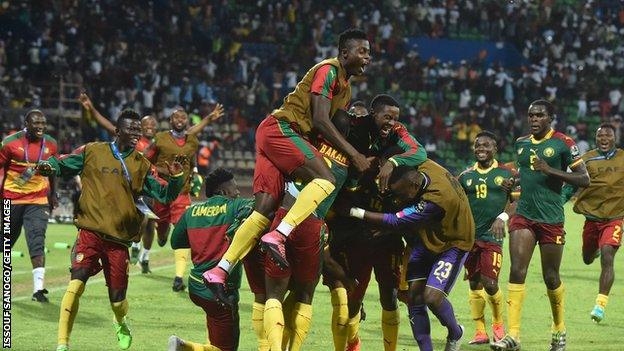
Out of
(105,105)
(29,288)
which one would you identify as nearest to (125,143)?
(29,288)

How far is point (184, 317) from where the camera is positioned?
14680 mm

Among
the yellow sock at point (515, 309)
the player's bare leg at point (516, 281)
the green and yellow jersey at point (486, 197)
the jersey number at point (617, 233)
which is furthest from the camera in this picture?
the jersey number at point (617, 233)

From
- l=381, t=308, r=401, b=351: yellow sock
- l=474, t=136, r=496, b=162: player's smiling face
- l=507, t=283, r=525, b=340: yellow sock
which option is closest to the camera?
l=381, t=308, r=401, b=351: yellow sock

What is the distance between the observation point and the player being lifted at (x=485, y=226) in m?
13.2

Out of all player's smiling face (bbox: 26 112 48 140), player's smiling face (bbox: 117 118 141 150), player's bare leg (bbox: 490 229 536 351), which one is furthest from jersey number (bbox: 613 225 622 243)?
player's smiling face (bbox: 26 112 48 140)

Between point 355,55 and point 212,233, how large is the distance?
77.2 inches

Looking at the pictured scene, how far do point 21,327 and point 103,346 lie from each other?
158 centimetres

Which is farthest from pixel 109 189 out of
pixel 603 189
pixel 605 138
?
pixel 605 138

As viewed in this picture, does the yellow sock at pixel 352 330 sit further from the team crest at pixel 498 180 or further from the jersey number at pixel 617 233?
the jersey number at pixel 617 233

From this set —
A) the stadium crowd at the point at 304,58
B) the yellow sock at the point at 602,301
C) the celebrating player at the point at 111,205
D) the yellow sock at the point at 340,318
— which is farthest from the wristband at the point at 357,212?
the stadium crowd at the point at 304,58

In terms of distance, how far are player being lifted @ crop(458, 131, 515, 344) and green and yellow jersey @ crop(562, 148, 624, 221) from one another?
242 cm

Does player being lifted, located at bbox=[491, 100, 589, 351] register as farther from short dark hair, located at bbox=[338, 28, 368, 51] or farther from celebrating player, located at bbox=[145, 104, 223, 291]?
celebrating player, located at bbox=[145, 104, 223, 291]

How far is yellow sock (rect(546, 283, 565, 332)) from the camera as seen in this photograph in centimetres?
1264

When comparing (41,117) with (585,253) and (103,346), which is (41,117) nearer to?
(103,346)
